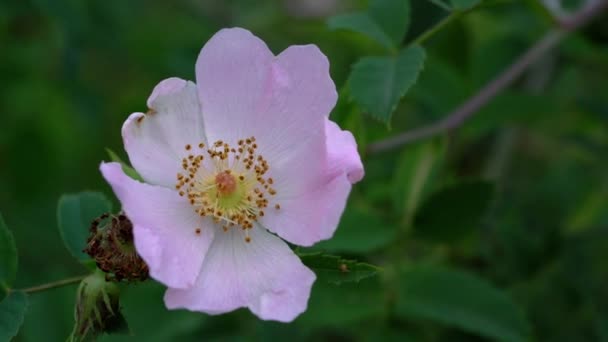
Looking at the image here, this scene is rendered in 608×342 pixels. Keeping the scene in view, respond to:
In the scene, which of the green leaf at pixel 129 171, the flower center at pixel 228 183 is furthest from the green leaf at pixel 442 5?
the green leaf at pixel 129 171

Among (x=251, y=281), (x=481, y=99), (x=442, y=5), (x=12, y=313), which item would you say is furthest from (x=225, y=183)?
(x=481, y=99)

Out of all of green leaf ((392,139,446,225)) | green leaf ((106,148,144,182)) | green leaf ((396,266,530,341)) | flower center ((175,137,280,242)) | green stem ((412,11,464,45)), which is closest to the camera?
green leaf ((106,148,144,182))

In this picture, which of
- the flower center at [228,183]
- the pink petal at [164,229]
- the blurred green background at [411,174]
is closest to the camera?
the pink petal at [164,229]

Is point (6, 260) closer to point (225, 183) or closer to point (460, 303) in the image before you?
point (225, 183)

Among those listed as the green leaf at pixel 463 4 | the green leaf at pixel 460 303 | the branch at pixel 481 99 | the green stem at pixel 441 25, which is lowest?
the green leaf at pixel 460 303

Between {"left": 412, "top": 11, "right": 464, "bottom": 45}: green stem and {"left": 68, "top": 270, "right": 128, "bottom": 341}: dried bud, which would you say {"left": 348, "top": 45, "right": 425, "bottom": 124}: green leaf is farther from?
{"left": 68, "top": 270, "right": 128, "bottom": 341}: dried bud

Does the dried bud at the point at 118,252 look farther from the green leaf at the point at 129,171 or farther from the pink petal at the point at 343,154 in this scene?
the pink petal at the point at 343,154

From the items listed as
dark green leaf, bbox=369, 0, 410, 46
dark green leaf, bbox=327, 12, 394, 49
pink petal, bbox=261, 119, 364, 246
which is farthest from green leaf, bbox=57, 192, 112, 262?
dark green leaf, bbox=369, 0, 410, 46

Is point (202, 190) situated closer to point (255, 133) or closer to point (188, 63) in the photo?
point (255, 133)
